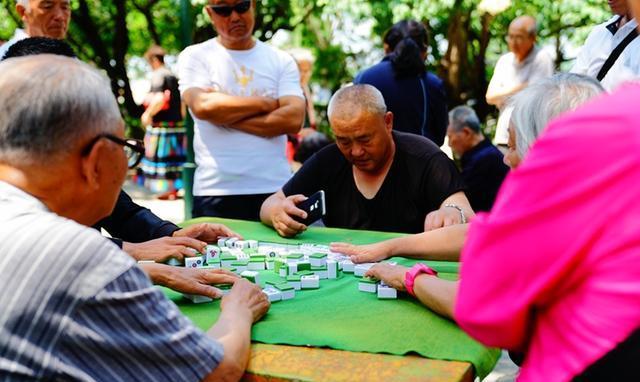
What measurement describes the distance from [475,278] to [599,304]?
9.3 inches

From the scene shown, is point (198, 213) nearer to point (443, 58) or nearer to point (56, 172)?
point (56, 172)

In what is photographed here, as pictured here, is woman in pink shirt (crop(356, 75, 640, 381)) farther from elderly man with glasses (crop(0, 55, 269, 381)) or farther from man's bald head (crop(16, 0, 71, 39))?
man's bald head (crop(16, 0, 71, 39))

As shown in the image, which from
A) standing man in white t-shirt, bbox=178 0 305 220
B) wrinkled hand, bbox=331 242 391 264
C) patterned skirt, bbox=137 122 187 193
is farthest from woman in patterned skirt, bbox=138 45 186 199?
wrinkled hand, bbox=331 242 391 264

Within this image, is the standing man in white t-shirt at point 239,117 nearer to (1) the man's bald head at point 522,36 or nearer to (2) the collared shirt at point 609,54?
(2) the collared shirt at point 609,54

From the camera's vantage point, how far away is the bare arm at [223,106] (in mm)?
4355

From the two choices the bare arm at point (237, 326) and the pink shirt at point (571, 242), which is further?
the bare arm at point (237, 326)

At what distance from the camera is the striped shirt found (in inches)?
62.0

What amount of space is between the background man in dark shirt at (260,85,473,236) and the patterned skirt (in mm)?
7111

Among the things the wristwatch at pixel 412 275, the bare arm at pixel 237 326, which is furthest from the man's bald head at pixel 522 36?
the bare arm at pixel 237 326

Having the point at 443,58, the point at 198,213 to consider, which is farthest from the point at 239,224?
the point at 443,58

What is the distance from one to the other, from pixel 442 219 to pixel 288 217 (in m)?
0.75

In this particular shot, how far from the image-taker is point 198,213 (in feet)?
15.5

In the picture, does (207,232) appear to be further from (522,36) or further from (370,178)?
(522,36)

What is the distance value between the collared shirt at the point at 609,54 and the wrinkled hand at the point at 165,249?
6.57ft
